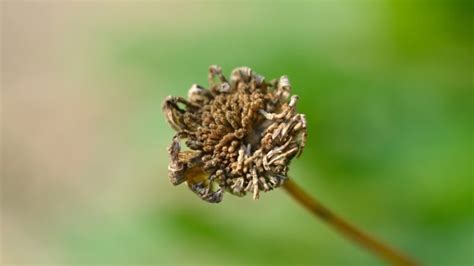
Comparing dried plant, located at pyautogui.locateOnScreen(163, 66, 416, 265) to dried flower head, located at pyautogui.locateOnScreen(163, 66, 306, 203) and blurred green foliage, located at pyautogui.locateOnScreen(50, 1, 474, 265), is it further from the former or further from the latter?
blurred green foliage, located at pyautogui.locateOnScreen(50, 1, 474, 265)

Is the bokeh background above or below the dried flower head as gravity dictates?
above
